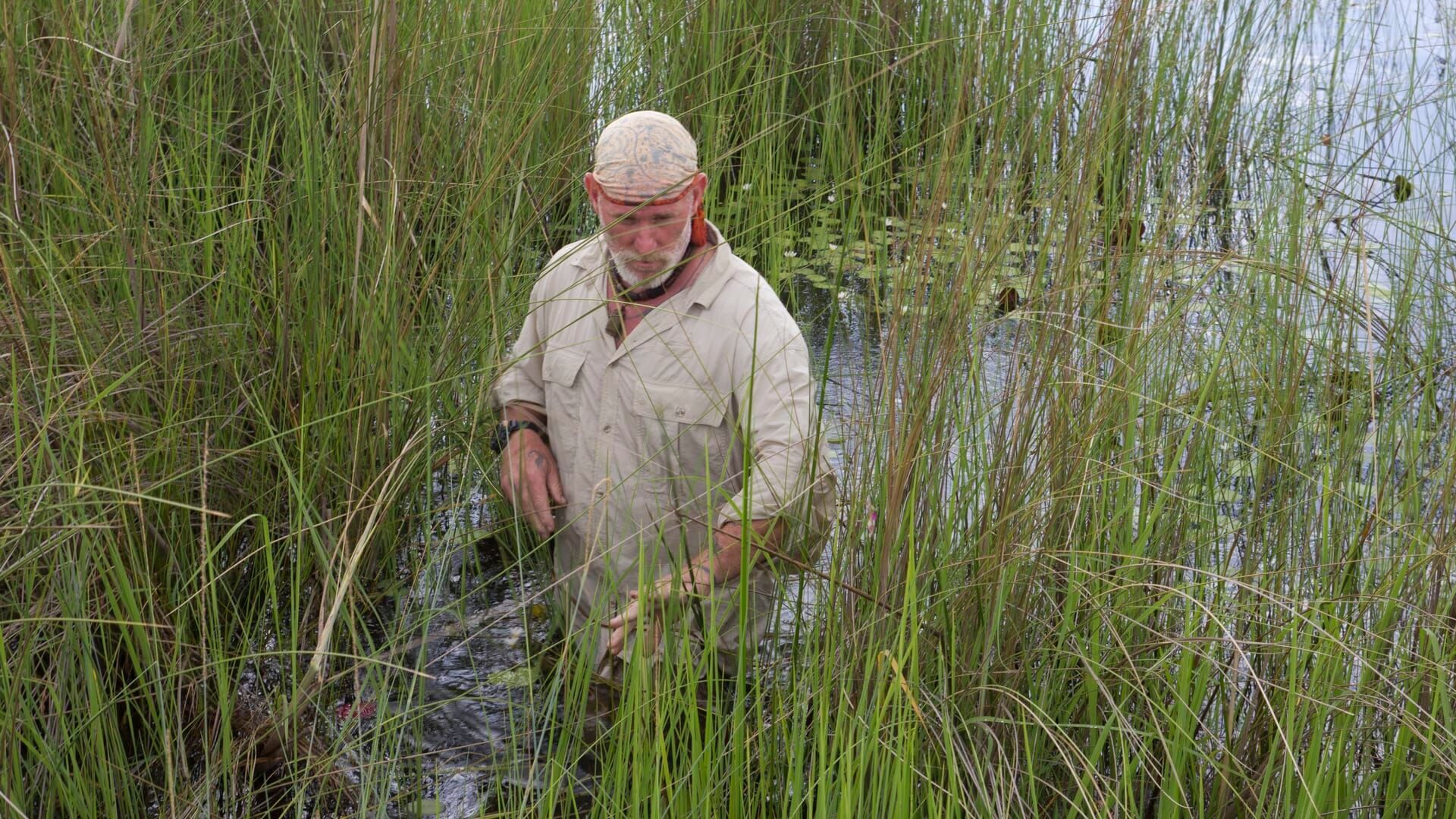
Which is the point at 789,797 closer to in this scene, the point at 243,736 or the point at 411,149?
the point at 243,736

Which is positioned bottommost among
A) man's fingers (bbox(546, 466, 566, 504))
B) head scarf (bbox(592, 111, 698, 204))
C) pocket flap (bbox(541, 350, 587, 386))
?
man's fingers (bbox(546, 466, 566, 504))

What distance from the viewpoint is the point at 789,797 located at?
229 cm

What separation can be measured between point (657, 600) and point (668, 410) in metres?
0.41

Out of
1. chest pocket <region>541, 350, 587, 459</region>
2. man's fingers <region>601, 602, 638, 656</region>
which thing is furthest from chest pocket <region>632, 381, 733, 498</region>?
man's fingers <region>601, 602, 638, 656</region>

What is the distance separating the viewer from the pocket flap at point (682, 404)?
2.81 meters

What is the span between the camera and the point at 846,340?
3484 mm

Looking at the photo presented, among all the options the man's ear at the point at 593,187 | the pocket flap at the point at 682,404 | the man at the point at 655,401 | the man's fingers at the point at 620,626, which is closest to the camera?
the man's fingers at the point at 620,626

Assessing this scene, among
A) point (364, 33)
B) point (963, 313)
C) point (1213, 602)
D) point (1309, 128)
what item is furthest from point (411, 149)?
point (1309, 128)

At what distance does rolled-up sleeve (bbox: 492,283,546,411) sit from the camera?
2994 millimetres

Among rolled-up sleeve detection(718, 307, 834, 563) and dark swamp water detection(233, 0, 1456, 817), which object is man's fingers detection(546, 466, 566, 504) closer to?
dark swamp water detection(233, 0, 1456, 817)

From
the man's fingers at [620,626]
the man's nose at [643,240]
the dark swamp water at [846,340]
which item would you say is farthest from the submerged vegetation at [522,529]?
the man's nose at [643,240]

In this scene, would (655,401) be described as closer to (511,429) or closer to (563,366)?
(563,366)

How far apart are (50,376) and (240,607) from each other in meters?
0.85

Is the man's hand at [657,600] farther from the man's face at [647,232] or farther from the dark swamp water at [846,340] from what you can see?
the man's face at [647,232]
